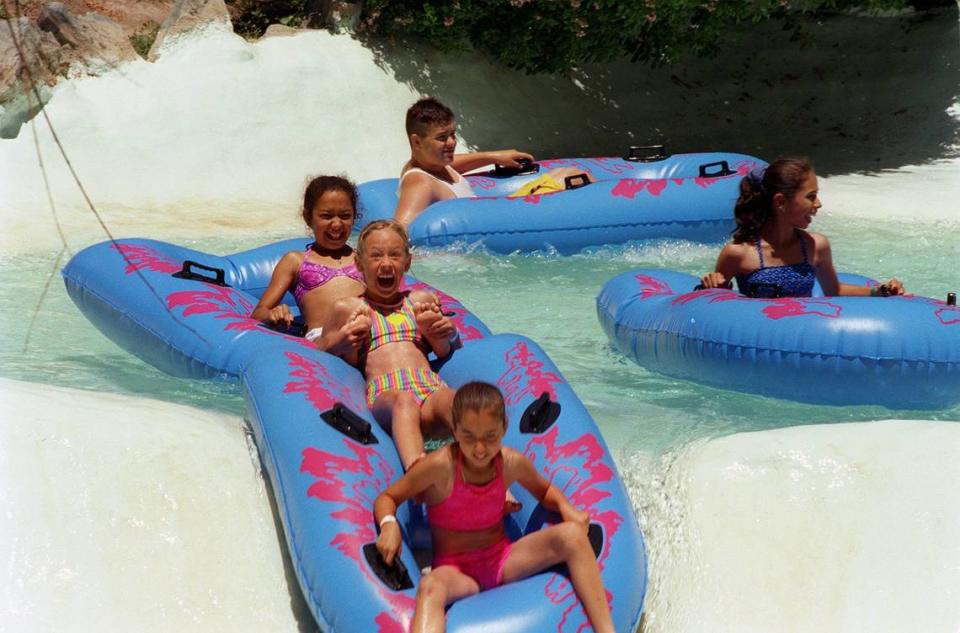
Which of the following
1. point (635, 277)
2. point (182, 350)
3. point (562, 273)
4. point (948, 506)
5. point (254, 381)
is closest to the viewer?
point (948, 506)

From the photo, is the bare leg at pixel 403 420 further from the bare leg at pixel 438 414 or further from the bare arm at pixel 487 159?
the bare arm at pixel 487 159

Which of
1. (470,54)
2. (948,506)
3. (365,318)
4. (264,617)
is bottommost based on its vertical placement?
(264,617)

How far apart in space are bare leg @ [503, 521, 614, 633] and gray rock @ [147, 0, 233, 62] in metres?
6.82

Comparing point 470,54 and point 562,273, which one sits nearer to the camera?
point 562,273

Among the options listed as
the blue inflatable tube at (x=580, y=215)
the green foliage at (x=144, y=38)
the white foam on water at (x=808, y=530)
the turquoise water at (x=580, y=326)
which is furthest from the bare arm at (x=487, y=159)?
the white foam on water at (x=808, y=530)

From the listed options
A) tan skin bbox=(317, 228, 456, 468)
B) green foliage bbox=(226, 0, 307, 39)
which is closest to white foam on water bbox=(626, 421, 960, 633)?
tan skin bbox=(317, 228, 456, 468)

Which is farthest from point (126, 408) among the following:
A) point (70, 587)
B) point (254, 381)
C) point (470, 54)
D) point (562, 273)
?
point (470, 54)

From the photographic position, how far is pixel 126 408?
13.3 ft

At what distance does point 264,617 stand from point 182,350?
1630 millimetres

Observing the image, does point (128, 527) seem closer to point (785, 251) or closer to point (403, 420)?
point (403, 420)

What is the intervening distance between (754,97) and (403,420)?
8.05m

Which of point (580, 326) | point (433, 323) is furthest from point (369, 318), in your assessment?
point (580, 326)

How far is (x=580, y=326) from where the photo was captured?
237 inches

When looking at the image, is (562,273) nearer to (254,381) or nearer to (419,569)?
(254,381)
